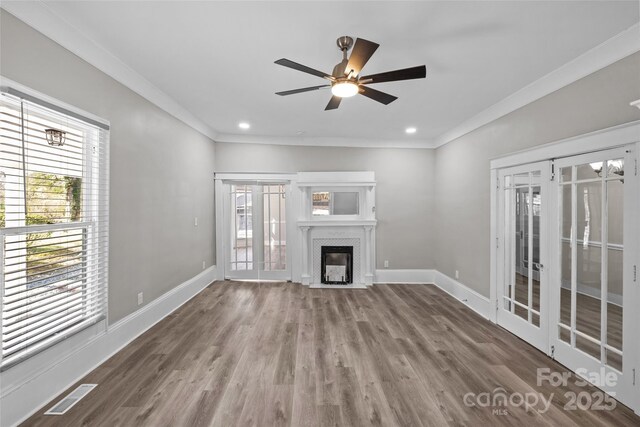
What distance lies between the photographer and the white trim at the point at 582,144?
6.79 feet

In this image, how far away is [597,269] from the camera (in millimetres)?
2350

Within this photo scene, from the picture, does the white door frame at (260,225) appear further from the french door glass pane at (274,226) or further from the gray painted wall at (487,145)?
the gray painted wall at (487,145)

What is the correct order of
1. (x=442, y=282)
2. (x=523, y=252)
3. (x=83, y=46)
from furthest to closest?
1. (x=442, y=282)
2. (x=523, y=252)
3. (x=83, y=46)

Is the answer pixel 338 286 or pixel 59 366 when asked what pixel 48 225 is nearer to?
pixel 59 366

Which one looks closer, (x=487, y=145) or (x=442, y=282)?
(x=487, y=145)

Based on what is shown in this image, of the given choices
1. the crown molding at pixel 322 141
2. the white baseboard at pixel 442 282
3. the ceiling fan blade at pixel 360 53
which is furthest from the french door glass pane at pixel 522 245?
the ceiling fan blade at pixel 360 53

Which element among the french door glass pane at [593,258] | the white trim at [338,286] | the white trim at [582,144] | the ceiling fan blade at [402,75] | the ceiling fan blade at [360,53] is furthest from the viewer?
the white trim at [338,286]

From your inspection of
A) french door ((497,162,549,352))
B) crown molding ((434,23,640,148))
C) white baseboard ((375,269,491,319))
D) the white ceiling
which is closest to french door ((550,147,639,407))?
french door ((497,162,549,352))

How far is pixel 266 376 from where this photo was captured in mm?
2398

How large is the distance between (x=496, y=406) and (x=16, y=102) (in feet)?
12.6

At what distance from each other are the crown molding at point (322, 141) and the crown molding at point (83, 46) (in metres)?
1.59

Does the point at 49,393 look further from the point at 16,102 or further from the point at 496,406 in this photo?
the point at 496,406

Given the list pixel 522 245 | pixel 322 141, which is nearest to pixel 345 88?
pixel 522 245

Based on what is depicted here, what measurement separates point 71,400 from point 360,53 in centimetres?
318
